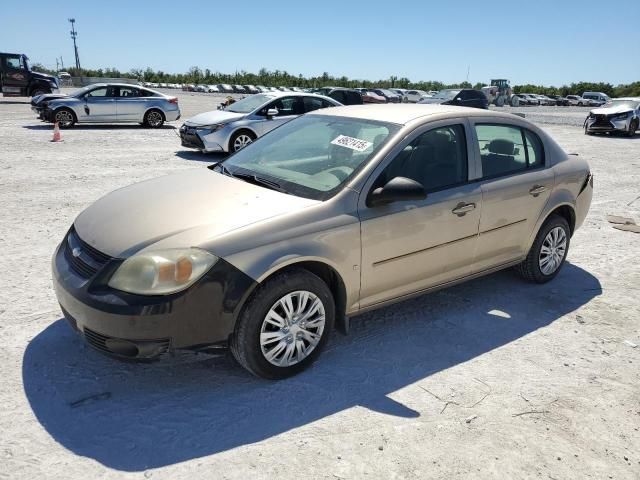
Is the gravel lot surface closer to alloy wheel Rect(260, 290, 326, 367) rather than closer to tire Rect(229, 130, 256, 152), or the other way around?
alloy wheel Rect(260, 290, 326, 367)

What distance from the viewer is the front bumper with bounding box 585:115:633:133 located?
64.7ft

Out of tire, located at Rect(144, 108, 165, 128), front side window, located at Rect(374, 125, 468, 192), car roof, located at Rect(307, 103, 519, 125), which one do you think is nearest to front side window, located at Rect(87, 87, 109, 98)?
tire, located at Rect(144, 108, 165, 128)

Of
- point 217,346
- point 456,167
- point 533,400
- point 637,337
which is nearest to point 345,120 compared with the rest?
point 456,167

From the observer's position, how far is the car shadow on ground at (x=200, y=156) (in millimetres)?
11500

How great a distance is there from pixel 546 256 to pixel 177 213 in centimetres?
345

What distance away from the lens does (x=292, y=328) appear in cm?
327

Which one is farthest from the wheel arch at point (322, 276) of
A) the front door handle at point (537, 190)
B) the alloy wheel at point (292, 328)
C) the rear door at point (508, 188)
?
the front door handle at point (537, 190)

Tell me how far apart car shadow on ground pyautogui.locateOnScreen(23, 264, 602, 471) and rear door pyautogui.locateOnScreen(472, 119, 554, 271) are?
578mm

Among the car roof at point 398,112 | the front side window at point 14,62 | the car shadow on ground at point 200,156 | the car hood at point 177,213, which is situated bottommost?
the car shadow on ground at point 200,156

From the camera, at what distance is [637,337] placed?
4117 mm

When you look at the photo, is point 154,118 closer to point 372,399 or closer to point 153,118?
point 153,118

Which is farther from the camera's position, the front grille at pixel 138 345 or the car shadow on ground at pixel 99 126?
the car shadow on ground at pixel 99 126

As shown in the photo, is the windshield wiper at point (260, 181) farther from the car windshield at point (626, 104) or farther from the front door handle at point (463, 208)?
the car windshield at point (626, 104)

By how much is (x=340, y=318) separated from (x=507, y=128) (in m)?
2.35
